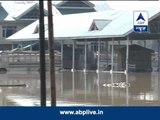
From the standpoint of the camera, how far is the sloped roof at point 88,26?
47.2 m

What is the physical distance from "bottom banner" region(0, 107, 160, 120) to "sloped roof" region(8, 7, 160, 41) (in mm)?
34656

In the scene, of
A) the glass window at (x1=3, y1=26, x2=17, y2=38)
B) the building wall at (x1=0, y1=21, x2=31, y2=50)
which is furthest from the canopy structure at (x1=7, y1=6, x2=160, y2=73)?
the glass window at (x1=3, y1=26, x2=17, y2=38)

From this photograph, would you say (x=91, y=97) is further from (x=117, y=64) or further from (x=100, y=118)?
(x=117, y=64)

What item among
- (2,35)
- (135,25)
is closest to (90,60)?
(135,25)

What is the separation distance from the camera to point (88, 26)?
177 feet

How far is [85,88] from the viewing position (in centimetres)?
3381

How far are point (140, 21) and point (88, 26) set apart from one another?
251 inches

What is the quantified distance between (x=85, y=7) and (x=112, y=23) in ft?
95.4

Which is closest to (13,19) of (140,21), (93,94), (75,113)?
(140,21)

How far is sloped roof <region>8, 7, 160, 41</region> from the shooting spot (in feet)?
155

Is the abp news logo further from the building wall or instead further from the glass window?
the glass window

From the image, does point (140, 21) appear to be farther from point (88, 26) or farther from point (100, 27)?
point (88, 26)

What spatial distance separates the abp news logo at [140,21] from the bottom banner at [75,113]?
1349 inches

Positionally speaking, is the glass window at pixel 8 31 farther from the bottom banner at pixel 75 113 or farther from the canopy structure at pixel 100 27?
the bottom banner at pixel 75 113
